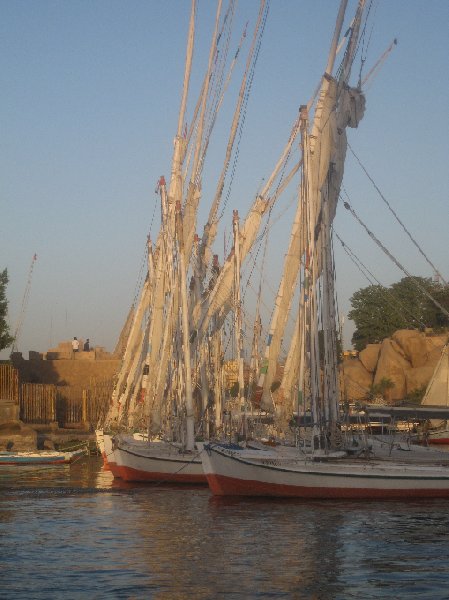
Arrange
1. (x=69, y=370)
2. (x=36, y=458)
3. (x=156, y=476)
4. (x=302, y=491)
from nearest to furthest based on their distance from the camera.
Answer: (x=302, y=491), (x=156, y=476), (x=36, y=458), (x=69, y=370)

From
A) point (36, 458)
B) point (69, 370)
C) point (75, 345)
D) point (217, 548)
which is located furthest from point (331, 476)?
point (75, 345)

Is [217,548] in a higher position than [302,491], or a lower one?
lower

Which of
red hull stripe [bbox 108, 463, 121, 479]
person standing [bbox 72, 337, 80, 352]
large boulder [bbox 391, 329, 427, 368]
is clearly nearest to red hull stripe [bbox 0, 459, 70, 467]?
red hull stripe [bbox 108, 463, 121, 479]

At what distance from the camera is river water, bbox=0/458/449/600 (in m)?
18.7

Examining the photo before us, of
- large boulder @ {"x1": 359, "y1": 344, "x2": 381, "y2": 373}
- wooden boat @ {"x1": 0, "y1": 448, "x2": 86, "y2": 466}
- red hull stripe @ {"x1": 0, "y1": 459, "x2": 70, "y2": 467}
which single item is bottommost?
red hull stripe @ {"x1": 0, "y1": 459, "x2": 70, "y2": 467}

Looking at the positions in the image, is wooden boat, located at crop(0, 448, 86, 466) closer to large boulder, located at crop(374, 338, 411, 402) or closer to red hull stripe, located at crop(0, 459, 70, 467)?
red hull stripe, located at crop(0, 459, 70, 467)

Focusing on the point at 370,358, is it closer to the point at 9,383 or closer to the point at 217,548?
the point at 9,383

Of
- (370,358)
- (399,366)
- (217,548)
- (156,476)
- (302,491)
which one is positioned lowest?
(217,548)

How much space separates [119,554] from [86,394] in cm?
4361

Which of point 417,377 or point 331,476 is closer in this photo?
point 331,476

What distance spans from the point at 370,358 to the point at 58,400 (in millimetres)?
32771

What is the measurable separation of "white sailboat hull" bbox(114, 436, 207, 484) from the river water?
2200 millimetres

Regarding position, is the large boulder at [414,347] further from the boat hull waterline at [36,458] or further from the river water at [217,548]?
the river water at [217,548]

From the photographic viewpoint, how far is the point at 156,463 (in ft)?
124
